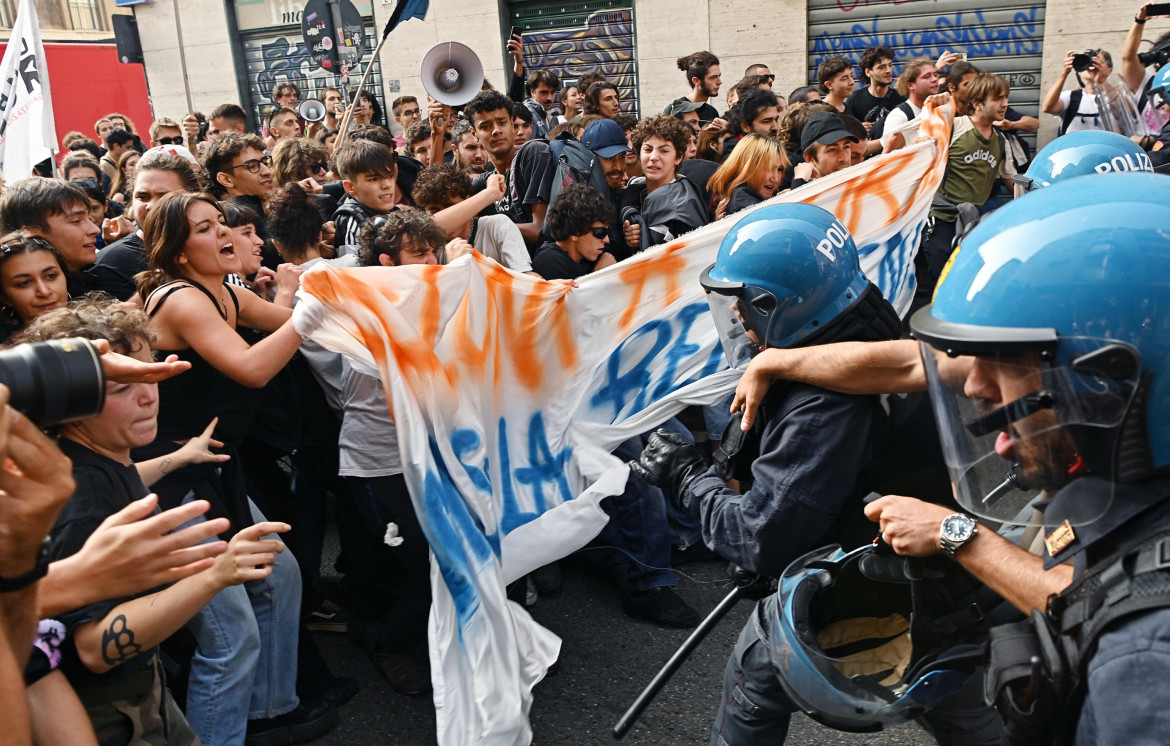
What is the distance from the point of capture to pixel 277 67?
15648mm

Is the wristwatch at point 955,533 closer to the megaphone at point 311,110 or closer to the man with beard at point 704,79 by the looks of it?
the man with beard at point 704,79

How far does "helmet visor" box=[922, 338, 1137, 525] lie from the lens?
1267 mm

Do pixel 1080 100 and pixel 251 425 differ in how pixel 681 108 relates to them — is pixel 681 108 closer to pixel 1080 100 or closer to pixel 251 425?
pixel 1080 100

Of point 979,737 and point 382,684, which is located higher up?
point 979,737

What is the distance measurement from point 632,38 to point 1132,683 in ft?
42.6

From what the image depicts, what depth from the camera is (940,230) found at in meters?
6.68

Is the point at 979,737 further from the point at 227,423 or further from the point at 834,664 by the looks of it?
the point at 227,423

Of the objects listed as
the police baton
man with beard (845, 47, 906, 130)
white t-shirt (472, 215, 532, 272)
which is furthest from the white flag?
man with beard (845, 47, 906, 130)

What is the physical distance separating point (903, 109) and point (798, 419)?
6210 millimetres

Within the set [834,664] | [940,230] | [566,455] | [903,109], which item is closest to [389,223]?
[566,455]

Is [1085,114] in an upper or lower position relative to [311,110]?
lower

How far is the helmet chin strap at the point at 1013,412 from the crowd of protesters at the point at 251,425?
Result: 1397 millimetres

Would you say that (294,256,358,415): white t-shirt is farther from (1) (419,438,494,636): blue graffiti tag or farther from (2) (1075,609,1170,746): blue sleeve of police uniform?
(2) (1075,609,1170,746): blue sleeve of police uniform

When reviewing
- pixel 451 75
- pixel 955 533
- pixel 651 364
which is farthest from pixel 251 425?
pixel 451 75
